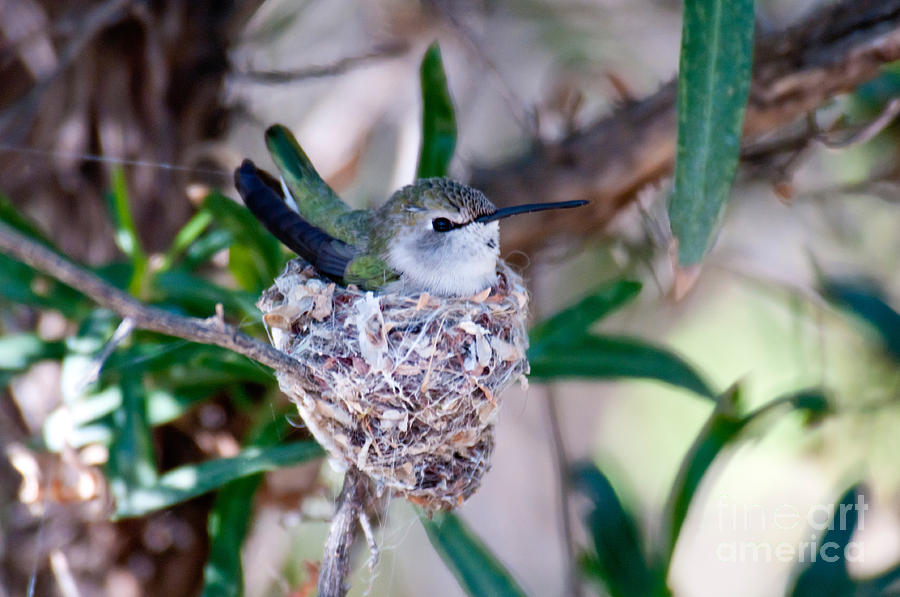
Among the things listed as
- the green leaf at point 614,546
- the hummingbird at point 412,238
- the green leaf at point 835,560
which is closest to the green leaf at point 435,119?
the hummingbird at point 412,238

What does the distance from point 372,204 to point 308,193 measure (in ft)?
2.10

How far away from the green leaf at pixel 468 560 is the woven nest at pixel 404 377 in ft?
0.65

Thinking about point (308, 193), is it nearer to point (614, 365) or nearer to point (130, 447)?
point (130, 447)

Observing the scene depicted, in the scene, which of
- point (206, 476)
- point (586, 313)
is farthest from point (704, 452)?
point (206, 476)

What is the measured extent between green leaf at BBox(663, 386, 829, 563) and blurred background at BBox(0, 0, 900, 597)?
89mm

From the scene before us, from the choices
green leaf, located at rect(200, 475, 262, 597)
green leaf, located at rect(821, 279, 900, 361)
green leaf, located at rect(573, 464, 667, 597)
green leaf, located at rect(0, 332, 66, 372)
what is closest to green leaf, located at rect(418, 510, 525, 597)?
green leaf, located at rect(573, 464, 667, 597)

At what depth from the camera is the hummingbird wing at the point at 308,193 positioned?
240 cm

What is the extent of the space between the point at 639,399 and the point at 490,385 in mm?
3373

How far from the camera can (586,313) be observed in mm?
2066

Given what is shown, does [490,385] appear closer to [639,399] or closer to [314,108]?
[314,108]

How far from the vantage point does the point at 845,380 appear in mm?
3209

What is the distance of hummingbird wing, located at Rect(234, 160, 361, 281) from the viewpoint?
2.08 m

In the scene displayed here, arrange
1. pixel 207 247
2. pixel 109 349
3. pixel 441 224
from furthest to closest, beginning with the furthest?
pixel 207 247 → pixel 441 224 → pixel 109 349

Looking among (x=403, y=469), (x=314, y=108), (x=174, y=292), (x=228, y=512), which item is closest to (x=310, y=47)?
(x=314, y=108)
